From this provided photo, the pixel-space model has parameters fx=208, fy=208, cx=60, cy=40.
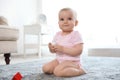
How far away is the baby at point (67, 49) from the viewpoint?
1265 millimetres

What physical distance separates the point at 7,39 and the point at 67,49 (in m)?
1.12

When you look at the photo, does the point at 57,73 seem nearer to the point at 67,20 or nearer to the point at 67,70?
the point at 67,70

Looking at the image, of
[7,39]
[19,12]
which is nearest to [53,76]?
[7,39]

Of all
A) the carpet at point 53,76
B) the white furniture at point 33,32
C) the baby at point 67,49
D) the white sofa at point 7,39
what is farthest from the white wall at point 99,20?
the baby at point 67,49

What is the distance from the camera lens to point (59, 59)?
1.35 m

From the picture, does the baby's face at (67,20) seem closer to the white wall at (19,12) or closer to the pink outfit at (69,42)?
the pink outfit at (69,42)

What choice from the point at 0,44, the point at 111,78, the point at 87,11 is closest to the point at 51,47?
the point at 111,78

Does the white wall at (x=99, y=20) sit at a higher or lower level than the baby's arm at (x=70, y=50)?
higher

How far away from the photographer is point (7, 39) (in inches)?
87.4

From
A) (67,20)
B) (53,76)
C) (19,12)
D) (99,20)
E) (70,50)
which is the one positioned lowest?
(53,76)

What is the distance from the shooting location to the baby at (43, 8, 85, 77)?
126 centimetres

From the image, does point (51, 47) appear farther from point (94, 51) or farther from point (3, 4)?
point (3, 4)

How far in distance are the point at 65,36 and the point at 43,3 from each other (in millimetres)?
3662

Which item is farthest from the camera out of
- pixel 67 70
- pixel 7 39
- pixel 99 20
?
pixel 99 20
